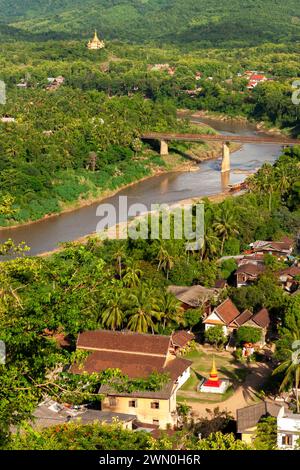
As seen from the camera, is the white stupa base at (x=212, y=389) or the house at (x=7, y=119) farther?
the house at (x=7, y=119)

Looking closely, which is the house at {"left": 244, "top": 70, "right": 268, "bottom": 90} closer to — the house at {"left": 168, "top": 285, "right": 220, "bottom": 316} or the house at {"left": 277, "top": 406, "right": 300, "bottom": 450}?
the house at {"left": 168, "top": 285, "right": 220, "bottom": 316}

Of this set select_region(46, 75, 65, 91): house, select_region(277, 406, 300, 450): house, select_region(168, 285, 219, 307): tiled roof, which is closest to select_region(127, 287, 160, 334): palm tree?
select_region(168, 285, 219, 307): tiled roof

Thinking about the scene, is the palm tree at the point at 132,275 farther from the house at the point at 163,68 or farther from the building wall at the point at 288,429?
the house at the point at 163,68

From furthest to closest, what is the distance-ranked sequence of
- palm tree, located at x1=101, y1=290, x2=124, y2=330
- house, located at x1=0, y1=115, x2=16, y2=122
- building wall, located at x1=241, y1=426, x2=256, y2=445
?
house, located at x1=0, y1=115, x2=16, y2=122, palm tree, located at x1=101, y1=290, x2=124, y2=330, building wall, located at x1=241, y1=426, x2=256, y2=445

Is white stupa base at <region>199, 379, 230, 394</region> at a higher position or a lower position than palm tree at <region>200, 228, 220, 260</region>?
lower

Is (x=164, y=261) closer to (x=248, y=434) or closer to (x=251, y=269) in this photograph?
(x=251, y=269)

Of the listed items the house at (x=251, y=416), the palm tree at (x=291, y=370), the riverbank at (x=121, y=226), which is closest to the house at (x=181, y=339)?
the palm tree at (x=291, y=370)
